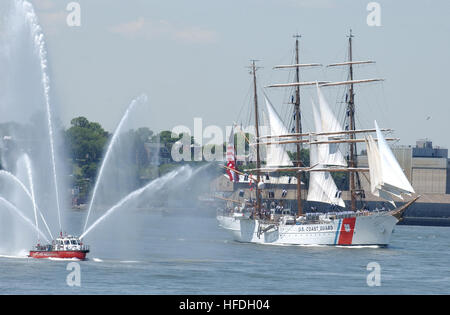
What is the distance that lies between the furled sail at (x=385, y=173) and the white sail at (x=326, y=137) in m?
13.4

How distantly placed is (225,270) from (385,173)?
3621 cm

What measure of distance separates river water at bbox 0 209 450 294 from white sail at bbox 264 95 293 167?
20.4 meters

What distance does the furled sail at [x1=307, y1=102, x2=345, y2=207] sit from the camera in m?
133

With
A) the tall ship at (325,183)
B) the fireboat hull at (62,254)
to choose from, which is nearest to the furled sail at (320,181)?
the tall ship at (325,183)

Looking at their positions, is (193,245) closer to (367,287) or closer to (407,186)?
(407,186)

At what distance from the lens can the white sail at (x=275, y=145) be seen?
447ft

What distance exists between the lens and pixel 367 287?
76.8 meters

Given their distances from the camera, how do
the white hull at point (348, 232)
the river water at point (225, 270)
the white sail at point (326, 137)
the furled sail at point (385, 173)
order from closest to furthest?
the river water at point (225, 270)
the furled sail at point (385, 173)
the white hull at point (348, 232)
the white sail at point (326, 137)

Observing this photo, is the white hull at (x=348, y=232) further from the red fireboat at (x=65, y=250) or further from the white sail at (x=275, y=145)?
the red fireboat at (x=65, y=250)

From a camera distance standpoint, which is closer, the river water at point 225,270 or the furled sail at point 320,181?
the river water at point 225,270
